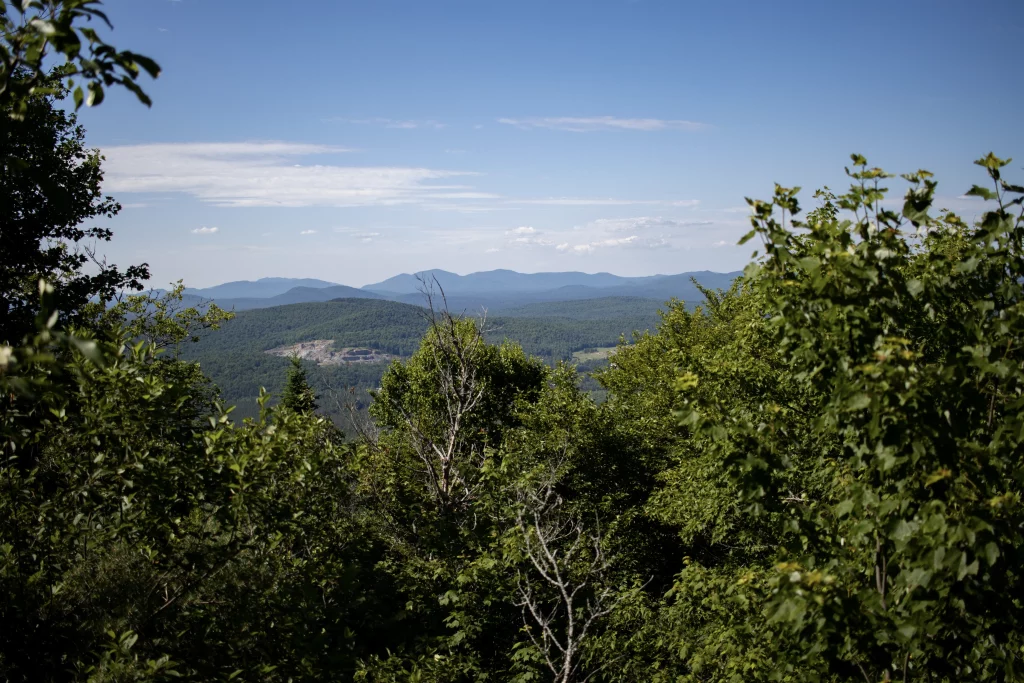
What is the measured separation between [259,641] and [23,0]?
5.08 meters

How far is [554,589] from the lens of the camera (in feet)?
40.9

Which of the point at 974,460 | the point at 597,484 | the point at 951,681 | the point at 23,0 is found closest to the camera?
the point at 23,0

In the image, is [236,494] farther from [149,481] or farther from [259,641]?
[259,641]

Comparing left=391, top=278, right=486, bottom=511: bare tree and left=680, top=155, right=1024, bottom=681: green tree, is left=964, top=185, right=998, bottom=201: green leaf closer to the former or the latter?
left=680, top=155, right=1024, bottom=681: green tree

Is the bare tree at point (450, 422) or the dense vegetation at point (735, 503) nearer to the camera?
the dense vegetation at point (735, 503)

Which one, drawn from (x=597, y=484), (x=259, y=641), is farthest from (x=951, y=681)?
(x=597, y=484)

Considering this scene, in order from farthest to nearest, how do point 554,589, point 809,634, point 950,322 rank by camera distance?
point 554,589 < point 950,322 < point 809,634

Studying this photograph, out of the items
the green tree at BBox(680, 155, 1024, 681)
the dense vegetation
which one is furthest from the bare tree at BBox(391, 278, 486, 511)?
the green tree at BBox(680, 155, 1024, 681)

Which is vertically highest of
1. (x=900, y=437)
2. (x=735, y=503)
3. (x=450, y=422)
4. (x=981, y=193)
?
(x=981, y=193)

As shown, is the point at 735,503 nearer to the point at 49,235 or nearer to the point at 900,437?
the point at 900,437

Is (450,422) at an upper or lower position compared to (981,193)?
lower

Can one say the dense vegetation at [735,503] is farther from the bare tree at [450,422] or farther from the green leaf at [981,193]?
the bare tree at [450,422]

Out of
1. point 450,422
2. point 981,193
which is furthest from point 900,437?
point 450,422

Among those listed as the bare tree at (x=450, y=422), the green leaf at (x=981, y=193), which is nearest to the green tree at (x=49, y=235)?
the bare tree at (x=450, y=422)
